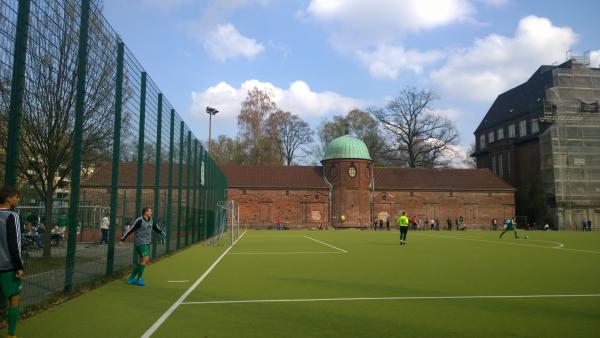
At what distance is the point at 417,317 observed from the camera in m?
7.05

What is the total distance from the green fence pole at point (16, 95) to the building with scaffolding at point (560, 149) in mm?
58418

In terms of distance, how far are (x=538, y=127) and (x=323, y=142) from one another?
89.6 feet

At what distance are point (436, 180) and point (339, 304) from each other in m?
54.6

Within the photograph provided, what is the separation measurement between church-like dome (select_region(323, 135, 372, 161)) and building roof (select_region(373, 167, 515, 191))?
3837 mm

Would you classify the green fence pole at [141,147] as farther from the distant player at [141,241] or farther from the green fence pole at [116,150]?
the distant player at [141,241]

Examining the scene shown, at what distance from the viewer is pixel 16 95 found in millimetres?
7156

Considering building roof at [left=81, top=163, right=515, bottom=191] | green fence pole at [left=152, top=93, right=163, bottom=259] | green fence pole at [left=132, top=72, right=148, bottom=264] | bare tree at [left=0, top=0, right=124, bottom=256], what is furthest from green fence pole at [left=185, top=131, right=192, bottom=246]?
building roof at [left=81, top=163, right=515, bottom=191]

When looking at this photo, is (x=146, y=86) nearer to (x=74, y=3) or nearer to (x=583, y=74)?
(x=74, y=3)

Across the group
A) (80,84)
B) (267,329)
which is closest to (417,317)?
(267,329)

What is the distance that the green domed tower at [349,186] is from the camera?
186 ft

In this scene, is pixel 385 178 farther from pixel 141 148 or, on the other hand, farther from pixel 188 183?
pixel 141 148

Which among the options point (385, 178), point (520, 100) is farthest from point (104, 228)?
point (520, 100)

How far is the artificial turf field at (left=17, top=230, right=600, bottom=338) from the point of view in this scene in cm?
632

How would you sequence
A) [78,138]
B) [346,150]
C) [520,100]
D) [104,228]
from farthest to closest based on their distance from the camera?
1. [520,100]
2. [346,150]
3. [104,228]
4. [78,138]
